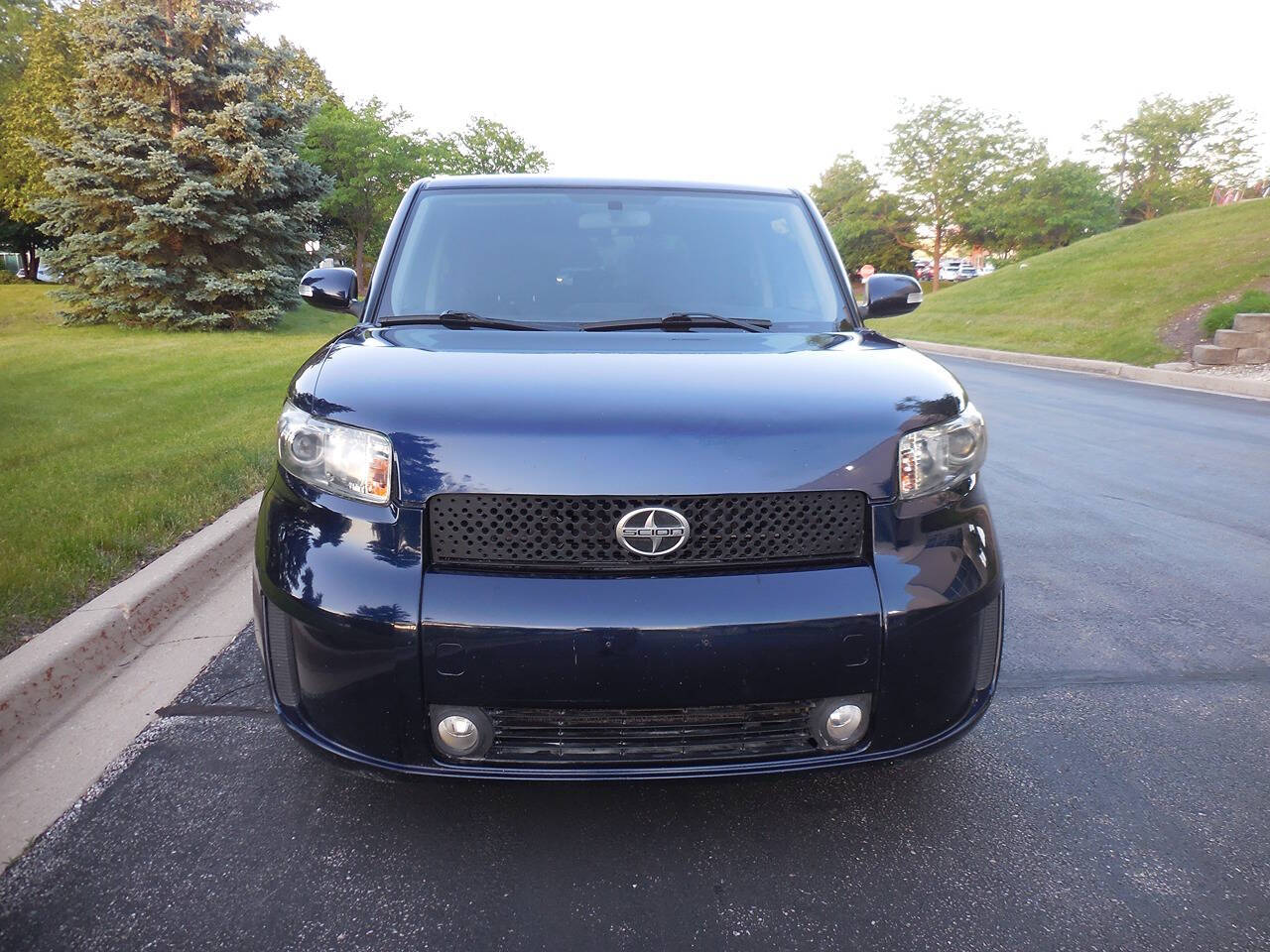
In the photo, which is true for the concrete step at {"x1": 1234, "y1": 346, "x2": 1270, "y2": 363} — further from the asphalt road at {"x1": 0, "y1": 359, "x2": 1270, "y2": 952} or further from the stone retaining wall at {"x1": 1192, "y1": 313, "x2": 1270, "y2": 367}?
the asphalt road at {"x1": 0, "y1": 359, "x2": 1270, "y2": 952}

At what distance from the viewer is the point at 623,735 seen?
207 cm

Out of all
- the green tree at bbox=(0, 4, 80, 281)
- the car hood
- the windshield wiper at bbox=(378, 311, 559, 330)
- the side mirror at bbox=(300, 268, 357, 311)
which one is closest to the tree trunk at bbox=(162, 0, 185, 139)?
the green tree at bbox=(0, 4, 80, 281)

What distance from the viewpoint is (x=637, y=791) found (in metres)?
2.51

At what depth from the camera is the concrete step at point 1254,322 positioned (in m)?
13.6

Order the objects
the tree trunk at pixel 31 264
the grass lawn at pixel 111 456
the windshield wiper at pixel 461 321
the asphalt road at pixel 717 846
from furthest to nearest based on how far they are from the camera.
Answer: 1. the tree trunk at pixel 31 264
2. the grass lawn at pixel 111 456
3. the windshield wiper at pixel 461 321
4. the asphalt road at pixel 717 846

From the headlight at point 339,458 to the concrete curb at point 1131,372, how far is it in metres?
A: 9.57

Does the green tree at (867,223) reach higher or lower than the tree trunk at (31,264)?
higher

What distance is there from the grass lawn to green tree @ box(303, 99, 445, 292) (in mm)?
33450

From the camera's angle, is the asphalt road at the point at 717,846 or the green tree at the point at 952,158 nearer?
the asphalt road at the point at 717,846

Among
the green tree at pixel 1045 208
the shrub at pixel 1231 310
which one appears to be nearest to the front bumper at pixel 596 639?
the shrub at pixel 1231 310

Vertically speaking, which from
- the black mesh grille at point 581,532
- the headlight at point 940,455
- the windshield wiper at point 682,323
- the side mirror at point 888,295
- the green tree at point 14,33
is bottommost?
the black mesh grille at point 581,532

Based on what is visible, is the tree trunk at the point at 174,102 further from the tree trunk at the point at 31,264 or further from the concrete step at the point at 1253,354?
the tree trunk at the point at 31,264

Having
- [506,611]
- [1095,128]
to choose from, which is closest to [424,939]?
[506,611]

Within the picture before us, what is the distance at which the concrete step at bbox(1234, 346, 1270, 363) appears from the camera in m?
13.7
